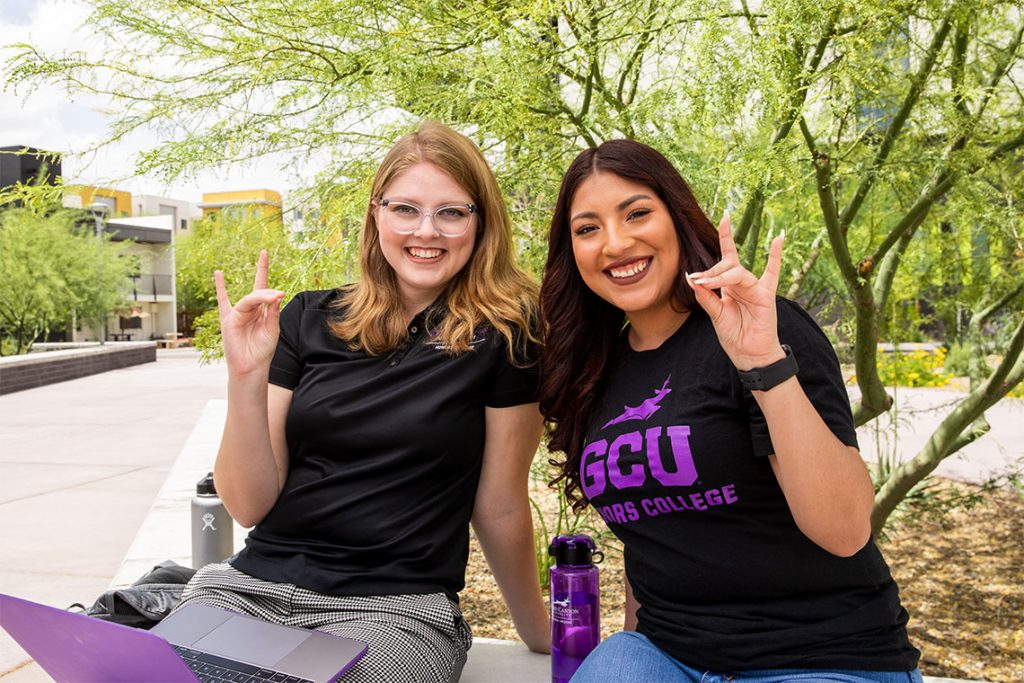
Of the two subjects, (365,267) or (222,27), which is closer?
(365,267)

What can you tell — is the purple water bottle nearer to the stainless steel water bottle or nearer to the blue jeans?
the blue jeans

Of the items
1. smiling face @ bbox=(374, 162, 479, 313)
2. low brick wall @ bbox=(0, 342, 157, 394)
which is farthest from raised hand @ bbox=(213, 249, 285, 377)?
low brick wall @ bbox=(0, 342, 157, 394)

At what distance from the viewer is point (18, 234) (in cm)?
2078

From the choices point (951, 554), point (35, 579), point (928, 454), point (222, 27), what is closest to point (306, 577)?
point (222, 27)

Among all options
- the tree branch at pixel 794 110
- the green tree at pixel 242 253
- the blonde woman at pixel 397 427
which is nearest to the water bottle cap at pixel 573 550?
the blonde woman at pixel 397 427

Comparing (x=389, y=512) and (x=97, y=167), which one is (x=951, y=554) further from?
(x=97, y=167)

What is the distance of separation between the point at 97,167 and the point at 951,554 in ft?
15.9

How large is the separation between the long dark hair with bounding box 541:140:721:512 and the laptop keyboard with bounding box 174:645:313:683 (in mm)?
761

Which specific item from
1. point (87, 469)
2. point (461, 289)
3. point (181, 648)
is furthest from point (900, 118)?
point (87, 469)

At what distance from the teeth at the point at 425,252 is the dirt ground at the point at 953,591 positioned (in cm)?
205

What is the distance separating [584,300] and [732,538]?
67 cm

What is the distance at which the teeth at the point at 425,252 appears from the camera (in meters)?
2.11

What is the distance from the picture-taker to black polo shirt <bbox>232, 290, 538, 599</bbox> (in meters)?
1.92

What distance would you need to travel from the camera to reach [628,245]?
1776 mm
